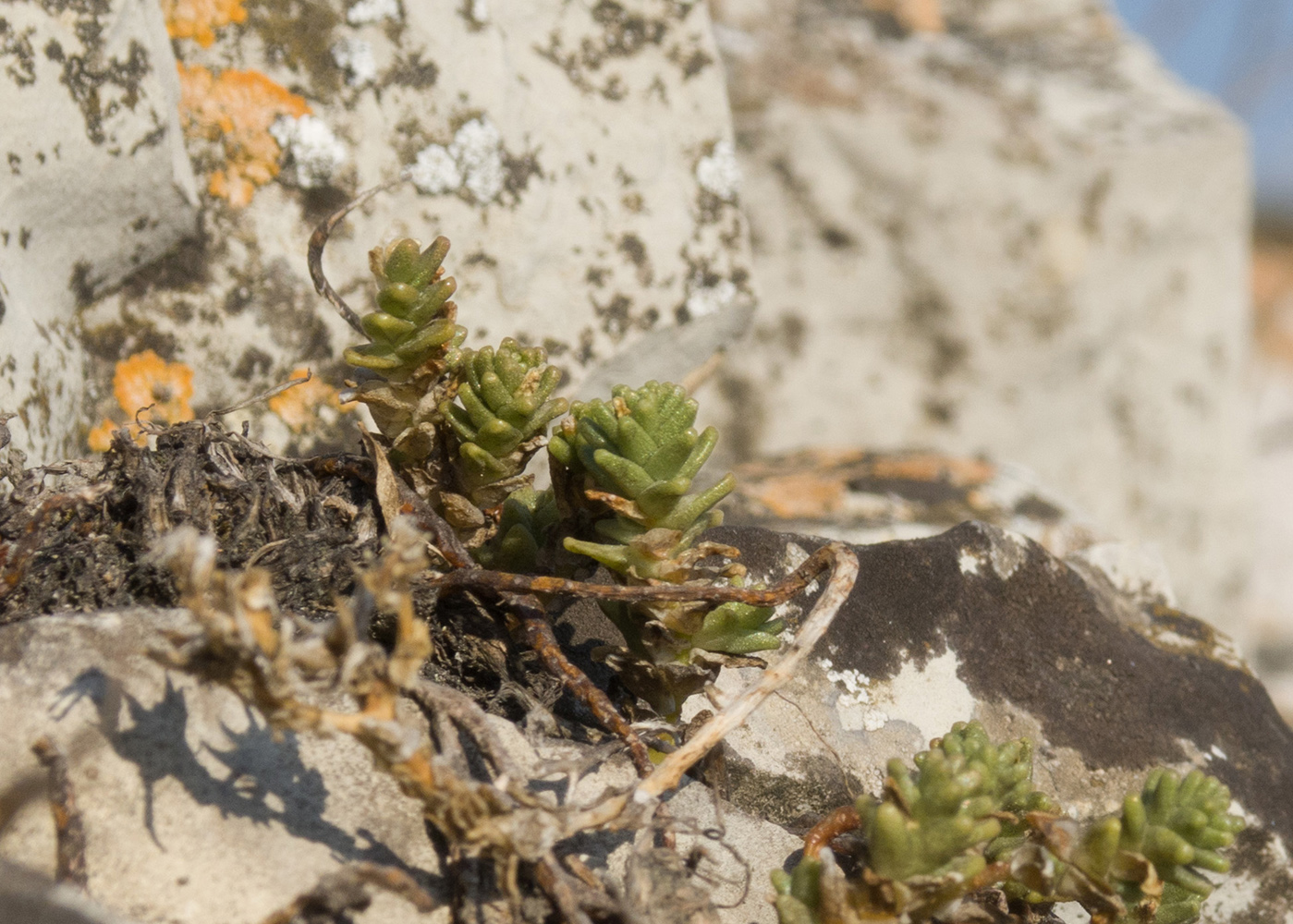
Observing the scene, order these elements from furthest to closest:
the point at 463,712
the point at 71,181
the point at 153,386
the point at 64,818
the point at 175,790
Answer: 1. the point at 153,386
2. the point at 71,181
3. the point at 463,712
4. the point at 175,790
5. the point at 64,818

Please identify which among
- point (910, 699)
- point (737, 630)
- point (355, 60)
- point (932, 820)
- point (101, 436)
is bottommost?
point (910, 699)

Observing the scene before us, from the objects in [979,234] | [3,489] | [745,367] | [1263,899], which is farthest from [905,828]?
[979,234]

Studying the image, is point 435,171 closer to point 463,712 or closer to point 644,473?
point 644,473

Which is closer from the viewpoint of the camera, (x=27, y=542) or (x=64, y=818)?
(x=64, y=818)

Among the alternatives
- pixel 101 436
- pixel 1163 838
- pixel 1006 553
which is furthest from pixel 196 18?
pixel 1163 838

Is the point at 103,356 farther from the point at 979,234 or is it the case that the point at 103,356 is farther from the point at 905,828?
the point at 979,234

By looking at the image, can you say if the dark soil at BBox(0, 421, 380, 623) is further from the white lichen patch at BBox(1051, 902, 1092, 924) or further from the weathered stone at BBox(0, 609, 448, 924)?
the white lichen patch at BBox(1051, 902, 1092, 924)

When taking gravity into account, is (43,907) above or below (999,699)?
above

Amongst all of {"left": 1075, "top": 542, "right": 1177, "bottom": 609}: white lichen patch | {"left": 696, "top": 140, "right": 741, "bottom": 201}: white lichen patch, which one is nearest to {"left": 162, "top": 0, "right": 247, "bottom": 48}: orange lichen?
{"left": 696, "top": 140, "right": 741, "bottom": 201}: white lichen patch

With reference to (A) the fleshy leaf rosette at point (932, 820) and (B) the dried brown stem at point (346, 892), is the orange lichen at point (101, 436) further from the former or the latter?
(A) the fleshy leaf rosette at point (932, 820)
